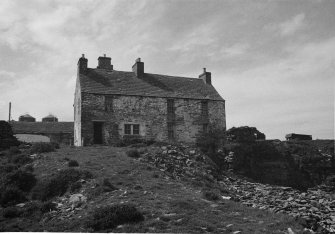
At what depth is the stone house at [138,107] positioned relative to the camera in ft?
102

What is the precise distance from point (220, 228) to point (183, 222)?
130 cm

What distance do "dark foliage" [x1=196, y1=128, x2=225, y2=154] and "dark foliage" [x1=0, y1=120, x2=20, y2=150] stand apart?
1645 cm

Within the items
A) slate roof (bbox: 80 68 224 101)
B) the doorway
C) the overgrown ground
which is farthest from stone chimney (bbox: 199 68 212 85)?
the overgrown ground

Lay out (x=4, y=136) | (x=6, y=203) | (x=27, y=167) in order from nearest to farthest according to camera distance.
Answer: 1. (x=6, y=203)
2. (x=27, y=167)
3. (x=4, y=136)

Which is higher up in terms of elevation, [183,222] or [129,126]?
[129,126]

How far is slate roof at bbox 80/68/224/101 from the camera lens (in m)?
32.3

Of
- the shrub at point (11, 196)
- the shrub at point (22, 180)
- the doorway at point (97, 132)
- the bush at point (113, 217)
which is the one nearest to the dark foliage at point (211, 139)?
the doorway at point (97, 132)

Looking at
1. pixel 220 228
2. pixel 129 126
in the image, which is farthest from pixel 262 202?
pixel 129 126

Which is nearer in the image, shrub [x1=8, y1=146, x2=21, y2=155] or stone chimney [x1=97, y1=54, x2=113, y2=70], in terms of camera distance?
shrub [x1=8, y1=146, x2=21, y2=155]

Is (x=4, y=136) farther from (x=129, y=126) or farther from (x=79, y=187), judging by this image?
(x=79, y=187)

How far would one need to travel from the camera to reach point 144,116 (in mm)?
32469

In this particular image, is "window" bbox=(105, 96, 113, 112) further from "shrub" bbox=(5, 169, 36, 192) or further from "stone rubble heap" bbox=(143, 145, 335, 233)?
"shrub" bbox=(5, 169, 36, 192)

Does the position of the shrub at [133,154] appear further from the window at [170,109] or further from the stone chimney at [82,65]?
the stone chimney at [82,65]

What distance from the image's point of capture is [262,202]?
699 inches
